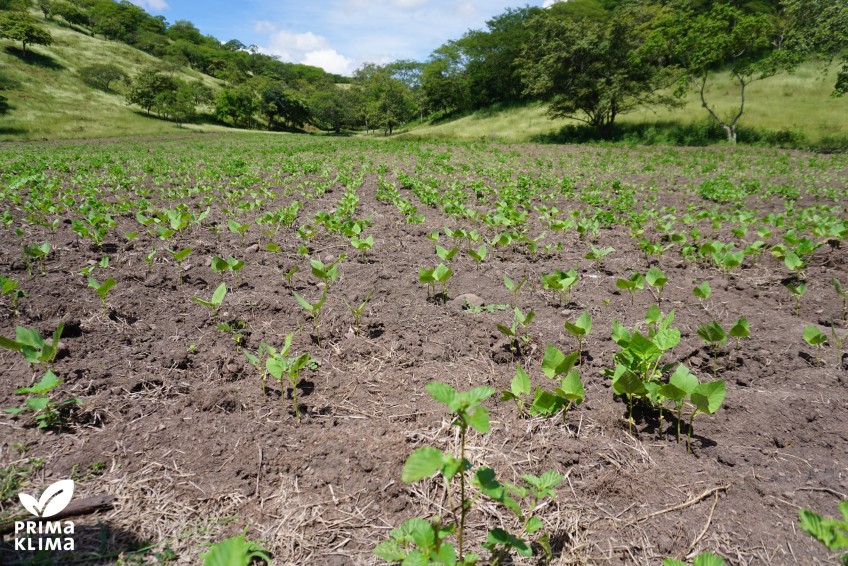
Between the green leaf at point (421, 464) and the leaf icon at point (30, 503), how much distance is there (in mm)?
1637

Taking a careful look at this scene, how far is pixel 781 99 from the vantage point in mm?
29234

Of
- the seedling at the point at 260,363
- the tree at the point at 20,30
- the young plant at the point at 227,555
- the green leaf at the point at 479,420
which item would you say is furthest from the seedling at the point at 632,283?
the tree at the point at 20,30

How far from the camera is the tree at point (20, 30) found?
54719mm

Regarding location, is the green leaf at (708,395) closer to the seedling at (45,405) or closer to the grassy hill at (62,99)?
the seedling at (45,405)

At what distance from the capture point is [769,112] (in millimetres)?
27141

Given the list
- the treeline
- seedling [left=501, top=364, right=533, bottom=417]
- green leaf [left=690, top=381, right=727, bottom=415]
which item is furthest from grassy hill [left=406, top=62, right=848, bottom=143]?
seedling [left=501, top=364, right=533, bottom=417]

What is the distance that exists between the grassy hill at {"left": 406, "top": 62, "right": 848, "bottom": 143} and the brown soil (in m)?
29.4

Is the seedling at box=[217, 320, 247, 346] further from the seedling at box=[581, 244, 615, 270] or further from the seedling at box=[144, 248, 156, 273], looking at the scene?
the seedling at box=[581, 244, 615, 270]

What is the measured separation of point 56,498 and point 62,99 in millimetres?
63229

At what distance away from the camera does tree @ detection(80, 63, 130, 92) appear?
185 ft

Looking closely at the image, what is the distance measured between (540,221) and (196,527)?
21.8ft

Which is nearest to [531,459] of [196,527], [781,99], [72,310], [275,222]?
[196,527]

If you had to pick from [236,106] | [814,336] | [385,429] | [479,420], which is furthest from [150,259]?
[236,106]

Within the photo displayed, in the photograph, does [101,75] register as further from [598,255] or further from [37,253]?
[598,255]
